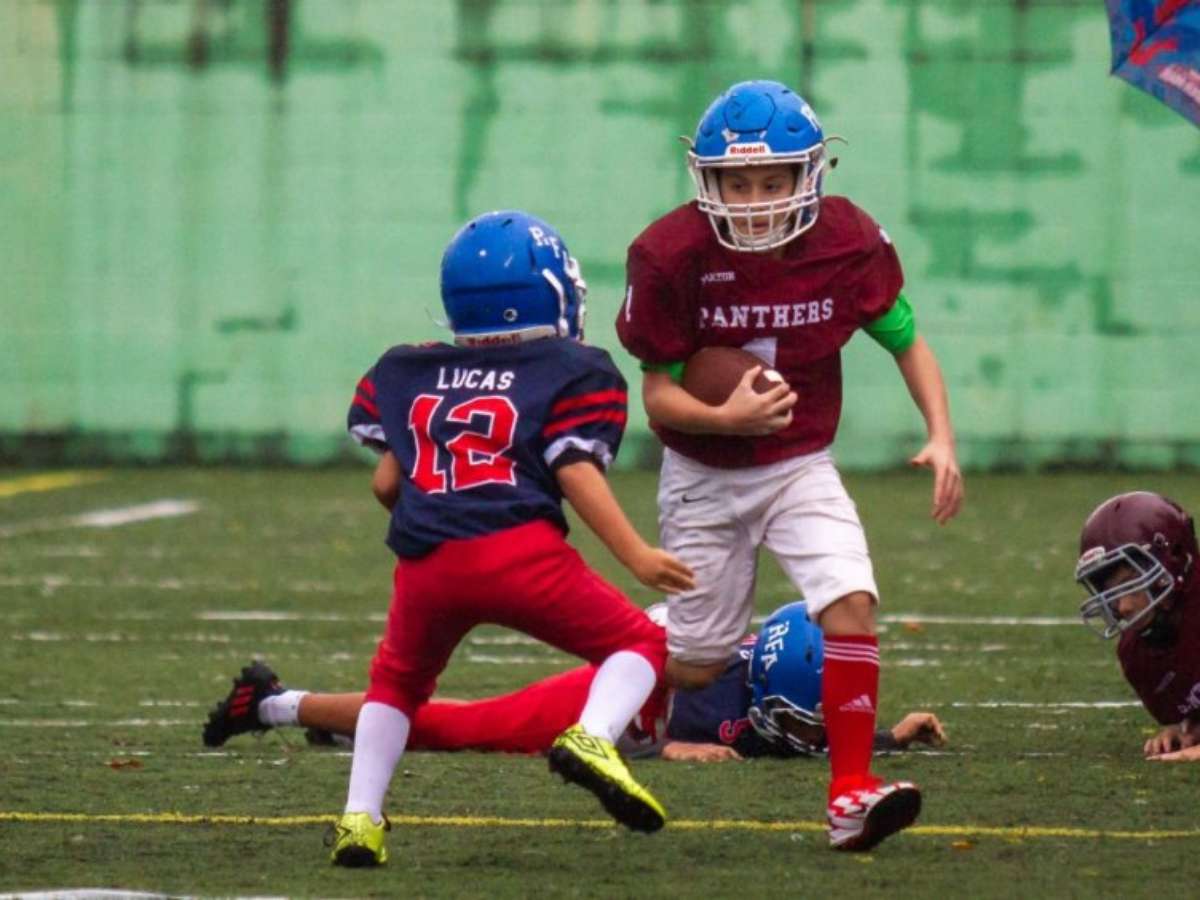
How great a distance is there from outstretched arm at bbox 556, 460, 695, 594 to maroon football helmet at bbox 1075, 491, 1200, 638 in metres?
1.53

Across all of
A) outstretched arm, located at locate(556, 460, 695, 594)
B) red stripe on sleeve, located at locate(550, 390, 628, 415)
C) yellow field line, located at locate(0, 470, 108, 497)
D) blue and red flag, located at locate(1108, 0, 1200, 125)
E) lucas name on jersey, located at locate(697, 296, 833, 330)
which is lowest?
yellow field line, located at locate(0, 470, 108, 497)

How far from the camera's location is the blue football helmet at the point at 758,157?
18.1ft

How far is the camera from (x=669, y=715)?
6555mm

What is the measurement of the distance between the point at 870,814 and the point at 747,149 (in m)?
1.45

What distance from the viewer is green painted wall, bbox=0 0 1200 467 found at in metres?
15.2

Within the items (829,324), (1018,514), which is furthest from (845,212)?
(1018,514)

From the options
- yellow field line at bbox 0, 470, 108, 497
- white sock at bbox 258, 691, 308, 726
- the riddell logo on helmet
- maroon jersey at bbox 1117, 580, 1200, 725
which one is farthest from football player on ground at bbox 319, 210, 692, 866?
yellow field line at bbox 0, 470, 108, 497

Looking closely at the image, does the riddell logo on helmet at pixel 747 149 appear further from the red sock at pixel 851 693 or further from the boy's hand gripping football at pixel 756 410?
the red sock at pixel 851 693

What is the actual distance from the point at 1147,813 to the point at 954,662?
9.50ft

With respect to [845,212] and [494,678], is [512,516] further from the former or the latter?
[494,678]

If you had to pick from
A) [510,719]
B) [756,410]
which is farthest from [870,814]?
[510,719]

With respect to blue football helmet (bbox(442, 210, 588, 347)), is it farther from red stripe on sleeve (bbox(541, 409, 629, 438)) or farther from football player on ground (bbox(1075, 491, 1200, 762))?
football player on ground (bbox(1075, 491, 1200, 762))

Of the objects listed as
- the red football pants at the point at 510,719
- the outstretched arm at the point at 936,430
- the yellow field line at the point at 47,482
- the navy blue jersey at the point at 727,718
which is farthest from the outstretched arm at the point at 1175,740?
the yellow field line at the point at 47,482

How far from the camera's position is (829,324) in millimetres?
5633
